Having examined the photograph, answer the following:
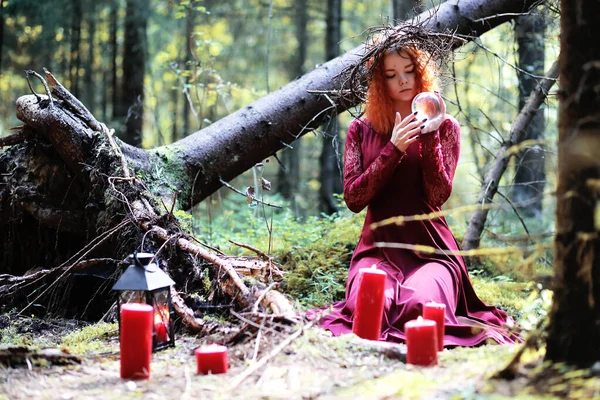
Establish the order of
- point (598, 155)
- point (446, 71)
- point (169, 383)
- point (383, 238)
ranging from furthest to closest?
point (446, 71), point (383, 238), point (169, 383), point (598, 155)

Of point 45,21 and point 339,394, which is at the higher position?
point 45,21

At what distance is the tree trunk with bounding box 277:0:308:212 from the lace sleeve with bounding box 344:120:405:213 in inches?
306

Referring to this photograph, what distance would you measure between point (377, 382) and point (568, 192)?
102 centimetres

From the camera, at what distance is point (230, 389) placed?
2.29 meters

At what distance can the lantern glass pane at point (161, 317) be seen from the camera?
2918 millimetres

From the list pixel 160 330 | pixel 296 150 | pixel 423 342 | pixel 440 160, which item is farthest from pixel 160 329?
pixel 296 150

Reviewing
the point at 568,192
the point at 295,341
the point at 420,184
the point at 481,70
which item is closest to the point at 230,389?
the point at 295,341

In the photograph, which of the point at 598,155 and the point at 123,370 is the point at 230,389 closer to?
the point at 123,370

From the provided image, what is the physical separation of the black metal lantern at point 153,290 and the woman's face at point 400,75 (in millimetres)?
2049

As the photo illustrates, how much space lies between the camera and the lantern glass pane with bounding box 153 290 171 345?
292 centimetres

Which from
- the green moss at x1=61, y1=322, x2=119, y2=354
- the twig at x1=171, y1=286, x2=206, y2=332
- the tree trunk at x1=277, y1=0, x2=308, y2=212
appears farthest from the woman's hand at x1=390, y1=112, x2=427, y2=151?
the tree trunk at x1=277, y1=0, x2=308, y2=212

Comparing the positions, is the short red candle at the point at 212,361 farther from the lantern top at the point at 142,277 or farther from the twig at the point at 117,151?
the twig at the point at 117,151

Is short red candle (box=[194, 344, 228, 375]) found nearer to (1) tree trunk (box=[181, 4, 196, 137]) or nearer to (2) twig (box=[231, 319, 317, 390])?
(2) twig (box=[231, 319, 317, 390])

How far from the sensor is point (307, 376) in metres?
2.42
